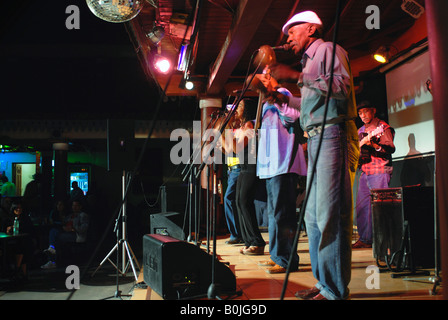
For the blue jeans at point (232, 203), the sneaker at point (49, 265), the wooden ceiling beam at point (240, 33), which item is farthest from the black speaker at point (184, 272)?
the sneaker at point (49, 265)

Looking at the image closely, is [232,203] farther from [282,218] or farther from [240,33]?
[240,33]

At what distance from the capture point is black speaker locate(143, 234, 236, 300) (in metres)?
2.55

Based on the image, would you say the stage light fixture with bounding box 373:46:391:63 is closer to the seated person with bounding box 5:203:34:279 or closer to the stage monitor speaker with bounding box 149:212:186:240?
the stage monitor speaker with bounding box 149:212:186:240

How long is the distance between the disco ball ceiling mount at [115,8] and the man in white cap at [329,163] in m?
2.30

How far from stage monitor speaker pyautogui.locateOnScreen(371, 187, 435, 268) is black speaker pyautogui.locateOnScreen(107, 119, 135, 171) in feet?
10.8

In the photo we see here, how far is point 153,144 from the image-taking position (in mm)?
15445

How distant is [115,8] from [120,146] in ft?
6.61

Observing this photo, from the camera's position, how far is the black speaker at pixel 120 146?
504 cm

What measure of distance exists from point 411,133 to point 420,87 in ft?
2.48

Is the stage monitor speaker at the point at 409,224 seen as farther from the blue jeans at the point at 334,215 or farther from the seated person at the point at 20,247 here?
the seated person at the point at 20,247

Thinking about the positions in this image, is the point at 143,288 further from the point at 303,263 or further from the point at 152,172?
the point at 152,172

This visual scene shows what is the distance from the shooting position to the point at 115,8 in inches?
147

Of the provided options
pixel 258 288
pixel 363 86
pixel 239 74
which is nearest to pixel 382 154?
pixel 258 288

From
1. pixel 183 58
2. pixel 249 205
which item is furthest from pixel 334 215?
pixel 183 58
